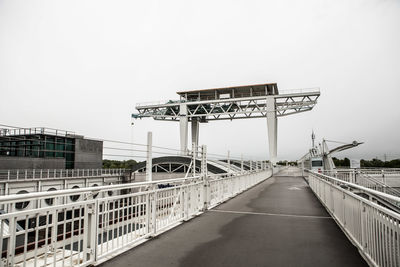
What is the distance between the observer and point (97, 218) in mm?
3754

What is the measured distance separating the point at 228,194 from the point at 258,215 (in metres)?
3.98

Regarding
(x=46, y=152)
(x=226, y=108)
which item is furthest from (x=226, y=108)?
(x=46, y=152)

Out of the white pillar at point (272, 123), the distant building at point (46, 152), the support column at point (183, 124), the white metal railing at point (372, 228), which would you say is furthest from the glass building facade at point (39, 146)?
the white metal railing at point (372, 228)

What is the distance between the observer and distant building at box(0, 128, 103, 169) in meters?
30.5

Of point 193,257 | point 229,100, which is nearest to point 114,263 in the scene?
point 193,257

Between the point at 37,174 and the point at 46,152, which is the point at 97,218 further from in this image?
the point at 46,152

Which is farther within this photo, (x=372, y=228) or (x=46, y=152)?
(x=46, y=152)

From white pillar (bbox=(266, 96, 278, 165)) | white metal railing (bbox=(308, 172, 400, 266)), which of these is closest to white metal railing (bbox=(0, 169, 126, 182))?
white pillar (bbox=(266, 96, 278, 165))

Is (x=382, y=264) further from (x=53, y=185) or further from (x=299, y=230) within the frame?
(x=53, y=185)

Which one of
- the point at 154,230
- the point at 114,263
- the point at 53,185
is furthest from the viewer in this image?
the point at 53,185

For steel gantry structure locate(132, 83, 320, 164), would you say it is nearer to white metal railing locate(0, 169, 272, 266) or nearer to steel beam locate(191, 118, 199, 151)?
steel beam locate(191, 118, 199, 151)

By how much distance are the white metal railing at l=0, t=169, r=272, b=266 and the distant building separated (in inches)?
1006

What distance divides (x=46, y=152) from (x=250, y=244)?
38.3 m

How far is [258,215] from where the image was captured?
7340mm
